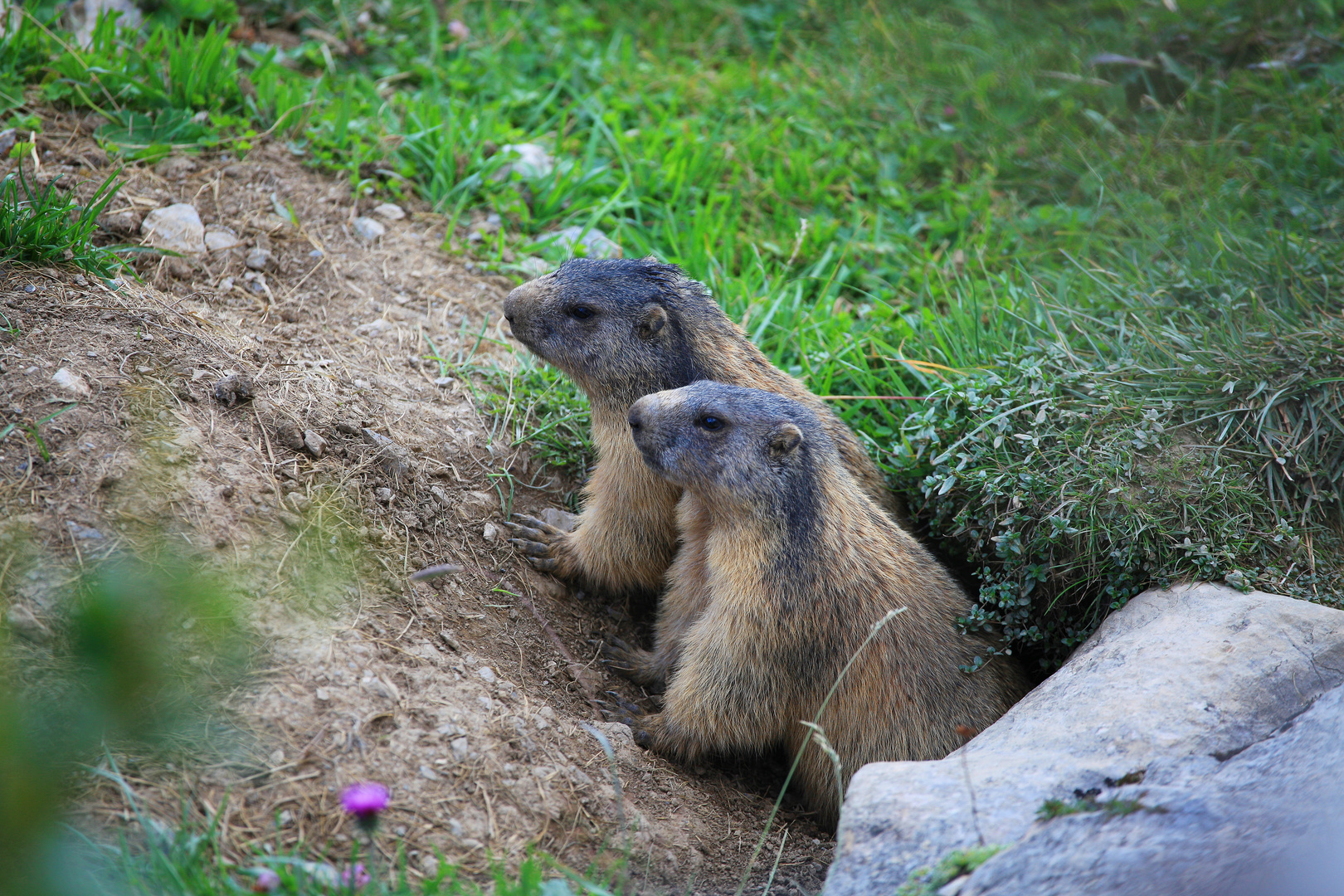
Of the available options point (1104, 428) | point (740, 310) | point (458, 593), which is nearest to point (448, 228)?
point (740, 310)

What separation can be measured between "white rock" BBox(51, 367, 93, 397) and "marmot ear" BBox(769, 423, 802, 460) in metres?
3.03

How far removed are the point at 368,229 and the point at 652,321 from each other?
237 cm

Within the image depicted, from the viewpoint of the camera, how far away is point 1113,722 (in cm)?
361

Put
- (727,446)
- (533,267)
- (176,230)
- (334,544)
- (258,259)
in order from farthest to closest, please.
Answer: (533,267) < (258,259) < (176,230) < (727,446) < (334,544)

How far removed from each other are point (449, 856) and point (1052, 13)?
29.4 ft

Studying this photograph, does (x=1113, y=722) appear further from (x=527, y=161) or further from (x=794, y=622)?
(x=527, y=161)

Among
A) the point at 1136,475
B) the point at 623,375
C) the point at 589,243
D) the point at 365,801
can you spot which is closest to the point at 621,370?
the point at 623,375

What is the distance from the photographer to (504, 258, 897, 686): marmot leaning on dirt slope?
16.7 ft

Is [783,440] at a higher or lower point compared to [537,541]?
higher

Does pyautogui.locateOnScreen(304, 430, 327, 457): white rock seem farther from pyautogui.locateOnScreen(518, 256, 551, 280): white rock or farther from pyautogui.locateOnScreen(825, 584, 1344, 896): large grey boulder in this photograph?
pyautogui.locateOnScreen(825, 584, 1344, 896): large grey boulder

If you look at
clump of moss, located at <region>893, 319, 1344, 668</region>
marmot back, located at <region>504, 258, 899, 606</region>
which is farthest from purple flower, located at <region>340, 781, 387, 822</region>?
clump of moss, located at <region>893, 319, 1344, 668</region>

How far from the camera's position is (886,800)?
329 centimetres

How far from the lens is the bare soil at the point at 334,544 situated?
3355mm

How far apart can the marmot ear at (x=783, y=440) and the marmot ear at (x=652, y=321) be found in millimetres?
999
